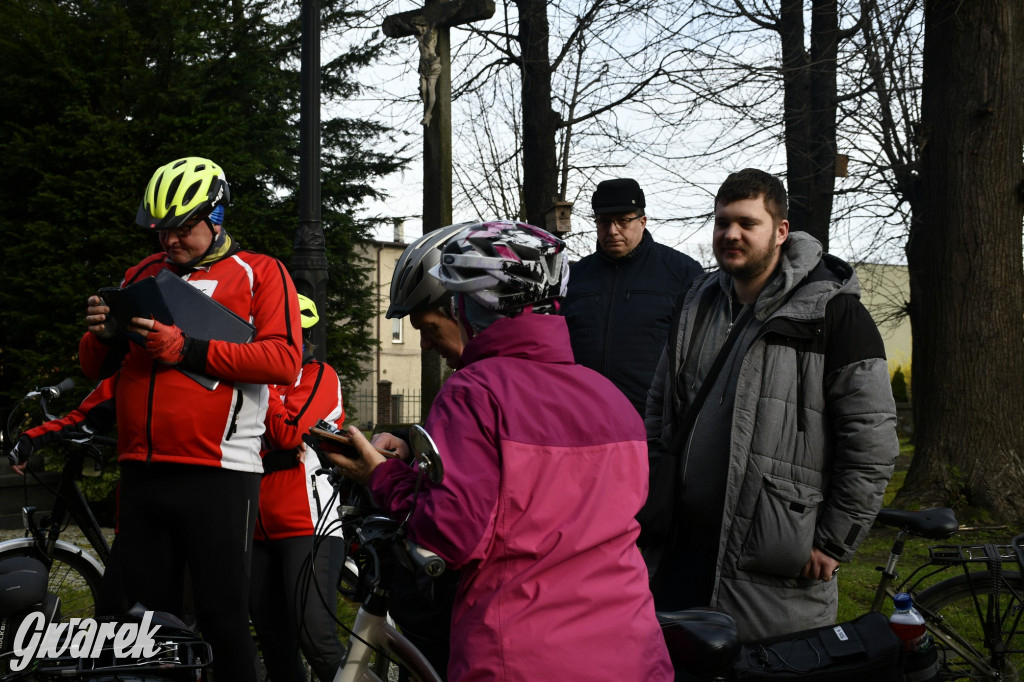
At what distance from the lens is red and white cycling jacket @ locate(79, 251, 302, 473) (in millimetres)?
3371

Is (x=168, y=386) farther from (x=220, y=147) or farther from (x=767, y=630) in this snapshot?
(x=220, y=147)

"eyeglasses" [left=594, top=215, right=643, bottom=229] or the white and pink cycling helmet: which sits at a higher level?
"eyeglasses" [left=594, top=215, right=643, bottom=229]

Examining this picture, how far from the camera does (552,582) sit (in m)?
1.90

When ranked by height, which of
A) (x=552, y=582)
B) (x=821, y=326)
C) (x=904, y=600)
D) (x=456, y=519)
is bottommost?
(x=904, y=600)

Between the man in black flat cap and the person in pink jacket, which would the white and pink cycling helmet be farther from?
the man in black flat cap

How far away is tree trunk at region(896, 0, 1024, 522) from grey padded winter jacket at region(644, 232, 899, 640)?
6.52 m

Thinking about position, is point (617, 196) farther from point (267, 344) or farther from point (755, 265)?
point (267, 344)

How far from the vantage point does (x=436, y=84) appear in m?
9.33

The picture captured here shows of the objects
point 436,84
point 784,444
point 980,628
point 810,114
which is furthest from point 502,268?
point 810,114

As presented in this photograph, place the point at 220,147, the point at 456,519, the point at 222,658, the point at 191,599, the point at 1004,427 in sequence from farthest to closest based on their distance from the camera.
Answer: the point at 220,147 → the point at 1004,427 → the point at 191,599 → the point at 222,658 → the point at 456,519

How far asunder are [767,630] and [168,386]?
2.12 m

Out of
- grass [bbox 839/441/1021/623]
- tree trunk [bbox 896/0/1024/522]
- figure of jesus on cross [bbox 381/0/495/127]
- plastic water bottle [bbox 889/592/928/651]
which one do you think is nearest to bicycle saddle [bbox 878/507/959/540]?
plastic water bottle [bbox 889/592/928/651]

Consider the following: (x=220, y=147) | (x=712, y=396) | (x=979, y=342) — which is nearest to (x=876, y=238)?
(x=979, y=342)

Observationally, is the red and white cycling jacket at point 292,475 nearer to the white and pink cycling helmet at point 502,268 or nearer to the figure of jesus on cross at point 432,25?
the white and pink cycling helmet at point 502,268
